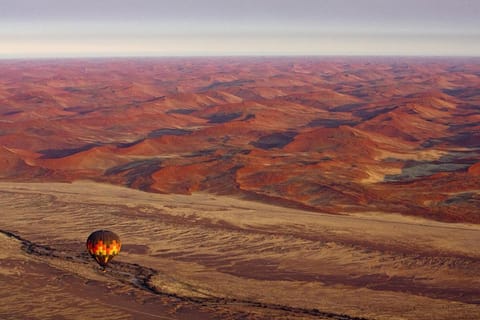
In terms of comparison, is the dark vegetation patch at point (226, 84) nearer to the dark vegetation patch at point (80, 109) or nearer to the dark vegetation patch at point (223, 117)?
the dark vegetation patch at point (80, 109)

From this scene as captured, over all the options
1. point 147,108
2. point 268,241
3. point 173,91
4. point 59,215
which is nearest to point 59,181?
point 59,215

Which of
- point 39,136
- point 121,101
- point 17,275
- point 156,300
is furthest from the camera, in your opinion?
point 121,101

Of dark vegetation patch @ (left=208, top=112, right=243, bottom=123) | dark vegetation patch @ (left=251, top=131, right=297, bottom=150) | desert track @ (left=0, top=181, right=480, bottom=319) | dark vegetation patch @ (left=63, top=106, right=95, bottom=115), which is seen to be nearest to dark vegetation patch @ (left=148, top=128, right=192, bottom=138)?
dark vegetation patch @ (left=208, top=112, right=243, bottom=123)

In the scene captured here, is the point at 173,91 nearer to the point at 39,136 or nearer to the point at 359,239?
the point at 39,136

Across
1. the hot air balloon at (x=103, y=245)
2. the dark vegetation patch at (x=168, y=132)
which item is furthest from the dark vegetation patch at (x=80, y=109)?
the hot air balloon at (x=103, y=245)

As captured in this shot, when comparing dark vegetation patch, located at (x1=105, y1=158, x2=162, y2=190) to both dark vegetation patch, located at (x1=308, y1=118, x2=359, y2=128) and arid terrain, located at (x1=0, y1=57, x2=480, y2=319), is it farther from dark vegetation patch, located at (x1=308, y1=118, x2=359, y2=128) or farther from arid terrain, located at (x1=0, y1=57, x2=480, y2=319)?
dark vegetation patch, located at (x1=308, y1=118, x2=359, y2=128)

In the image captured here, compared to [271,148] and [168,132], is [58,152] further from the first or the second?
[271,148]
